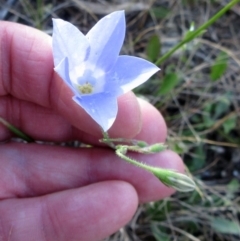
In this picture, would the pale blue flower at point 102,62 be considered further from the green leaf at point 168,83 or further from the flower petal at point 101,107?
the green leaf at point 168,83

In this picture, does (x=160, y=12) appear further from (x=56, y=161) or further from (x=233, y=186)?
(x=56, y=161)

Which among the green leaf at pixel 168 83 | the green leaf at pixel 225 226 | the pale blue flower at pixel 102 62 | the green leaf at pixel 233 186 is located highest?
the pale blue flower at pixel 102 62

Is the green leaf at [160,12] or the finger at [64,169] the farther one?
the green leaf at [160,12]

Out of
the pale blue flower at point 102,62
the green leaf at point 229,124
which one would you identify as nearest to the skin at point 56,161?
the pale blue flower at point 102,62

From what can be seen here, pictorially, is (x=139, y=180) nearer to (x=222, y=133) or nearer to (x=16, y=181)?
(x=16, y=181)

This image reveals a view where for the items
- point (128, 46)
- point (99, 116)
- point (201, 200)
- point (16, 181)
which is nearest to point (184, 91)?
point (128, 46)

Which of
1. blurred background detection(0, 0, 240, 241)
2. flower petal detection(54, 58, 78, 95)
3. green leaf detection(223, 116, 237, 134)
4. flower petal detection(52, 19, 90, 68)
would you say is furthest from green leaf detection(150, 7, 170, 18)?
flower petal detection(54, 58, 78, 95)
